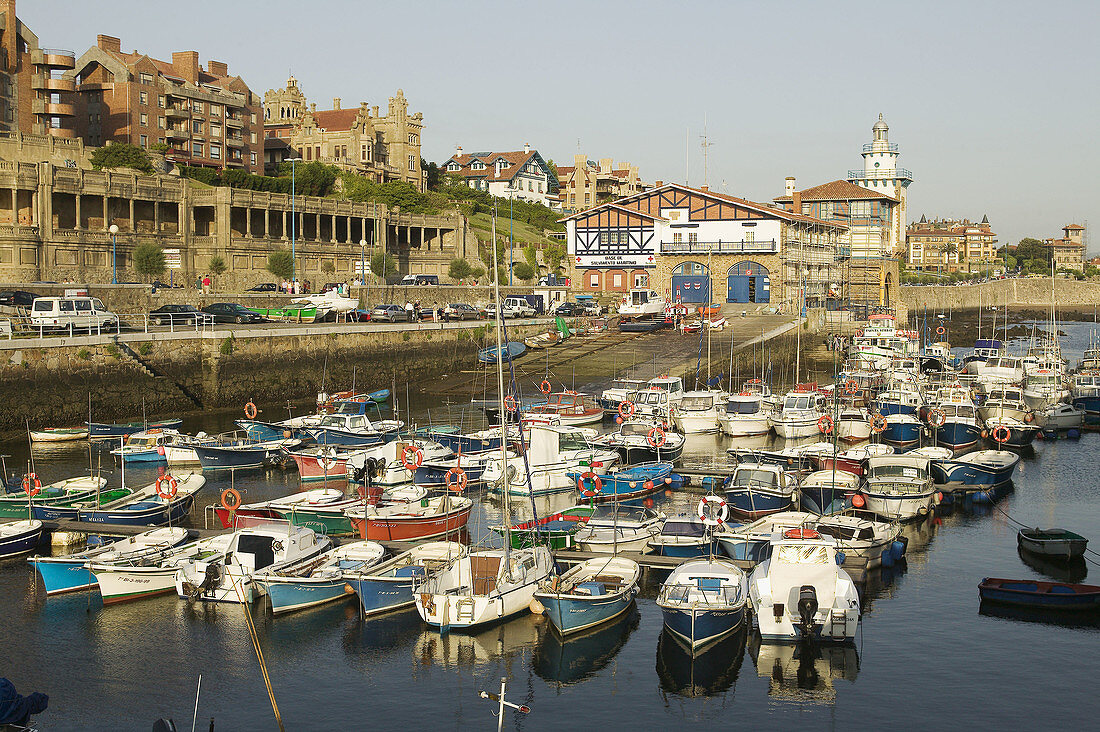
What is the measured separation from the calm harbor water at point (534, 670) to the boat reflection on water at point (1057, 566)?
2992mm

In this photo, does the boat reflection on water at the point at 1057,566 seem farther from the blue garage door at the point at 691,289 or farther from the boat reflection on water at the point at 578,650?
the blue garage door at the point at 691,289

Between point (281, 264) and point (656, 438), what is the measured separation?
155ft

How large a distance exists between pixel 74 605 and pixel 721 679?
14.9 m

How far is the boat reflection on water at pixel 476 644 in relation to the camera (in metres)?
22.3

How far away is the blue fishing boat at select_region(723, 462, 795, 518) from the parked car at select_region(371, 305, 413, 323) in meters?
35.7

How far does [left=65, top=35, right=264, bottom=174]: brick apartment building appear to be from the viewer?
91.4 m

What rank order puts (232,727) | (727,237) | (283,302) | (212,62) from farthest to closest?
(212,62), (727,237), (283,302), (232,727)

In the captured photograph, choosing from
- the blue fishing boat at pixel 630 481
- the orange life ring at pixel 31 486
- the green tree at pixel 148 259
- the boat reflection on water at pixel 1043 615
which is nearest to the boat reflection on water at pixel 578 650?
the boat reflection on water at pixel 1043 615

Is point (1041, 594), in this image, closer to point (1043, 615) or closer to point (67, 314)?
point (1043, 615)

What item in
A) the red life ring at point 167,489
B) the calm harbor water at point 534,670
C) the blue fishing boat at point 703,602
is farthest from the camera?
the red life ring at point 167,489

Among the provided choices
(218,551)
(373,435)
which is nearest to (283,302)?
(373,435)

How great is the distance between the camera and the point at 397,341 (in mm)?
62531

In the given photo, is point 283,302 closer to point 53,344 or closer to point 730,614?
point 53,344

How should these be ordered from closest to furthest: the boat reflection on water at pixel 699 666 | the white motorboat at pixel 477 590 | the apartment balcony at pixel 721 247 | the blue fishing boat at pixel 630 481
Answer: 1. the boat reflection on water at pixel 699 666
2. the white motorboat at pixel 477 590
3. the blue fishing boat at pixel 630 481
4. the apartment balcony at pixel 721 247
